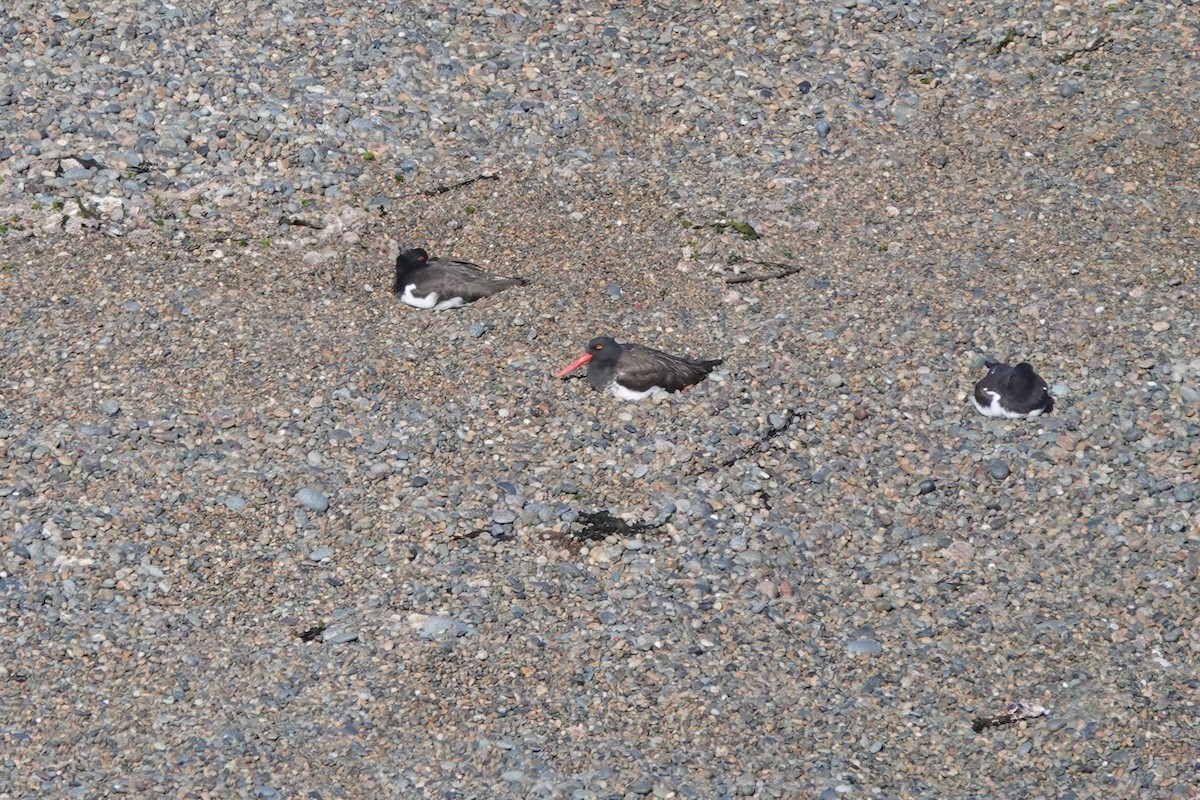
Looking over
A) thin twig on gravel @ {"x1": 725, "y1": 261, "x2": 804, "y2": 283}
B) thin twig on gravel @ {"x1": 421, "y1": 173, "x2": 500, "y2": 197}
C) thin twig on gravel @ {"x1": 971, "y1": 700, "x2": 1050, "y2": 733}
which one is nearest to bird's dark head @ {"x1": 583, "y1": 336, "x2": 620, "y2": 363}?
thin twig on gravel @ {"x1": 725, "y1": 261, "x2": 804, "y2": 283}

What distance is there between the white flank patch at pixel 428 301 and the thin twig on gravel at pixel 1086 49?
8082mm

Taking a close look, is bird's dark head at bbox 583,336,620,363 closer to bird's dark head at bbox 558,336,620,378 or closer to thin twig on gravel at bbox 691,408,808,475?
bird's dark head at bbox 558,336,620,378

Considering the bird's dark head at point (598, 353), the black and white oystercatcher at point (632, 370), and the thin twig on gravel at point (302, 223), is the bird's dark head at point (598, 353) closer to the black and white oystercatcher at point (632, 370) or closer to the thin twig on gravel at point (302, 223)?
the black and white oystercatcher at point (632, 370)

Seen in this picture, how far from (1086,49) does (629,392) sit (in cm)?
823

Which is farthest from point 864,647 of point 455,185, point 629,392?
point 455,185

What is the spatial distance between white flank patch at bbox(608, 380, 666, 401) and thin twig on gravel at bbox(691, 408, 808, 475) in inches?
35.2

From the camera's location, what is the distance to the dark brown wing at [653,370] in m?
11.9

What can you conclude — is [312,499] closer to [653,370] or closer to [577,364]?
[577,364]

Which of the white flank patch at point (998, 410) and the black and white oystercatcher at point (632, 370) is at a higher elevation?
the white flank patch at point (998, 410)

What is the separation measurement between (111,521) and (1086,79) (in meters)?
11.7

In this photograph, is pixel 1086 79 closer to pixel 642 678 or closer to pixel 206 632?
pixel 642 678

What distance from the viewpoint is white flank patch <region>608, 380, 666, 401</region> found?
1195 cm

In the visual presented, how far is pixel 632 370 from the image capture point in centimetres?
1190

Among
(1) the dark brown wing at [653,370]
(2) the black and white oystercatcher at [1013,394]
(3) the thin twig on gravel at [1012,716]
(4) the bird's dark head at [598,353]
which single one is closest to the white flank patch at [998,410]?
(2) the black and white oystercatcher at [1013,394]
